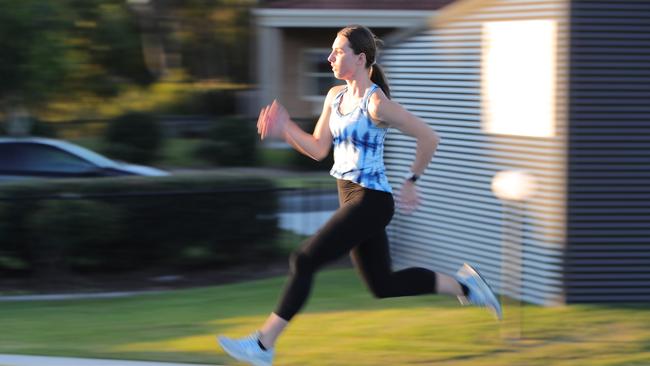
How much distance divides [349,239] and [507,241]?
2.52 metres

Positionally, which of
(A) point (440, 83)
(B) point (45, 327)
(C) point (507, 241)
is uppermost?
(A) point (440, 83)

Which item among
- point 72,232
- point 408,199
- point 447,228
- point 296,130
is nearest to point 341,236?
point 408,199

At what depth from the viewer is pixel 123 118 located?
945 inches

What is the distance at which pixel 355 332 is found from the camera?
6582mm

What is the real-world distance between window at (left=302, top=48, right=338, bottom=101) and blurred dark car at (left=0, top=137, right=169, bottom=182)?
12251mm

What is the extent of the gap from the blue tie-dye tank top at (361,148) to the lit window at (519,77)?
2432mm

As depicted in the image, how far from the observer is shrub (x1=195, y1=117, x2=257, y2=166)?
23391 millimetres

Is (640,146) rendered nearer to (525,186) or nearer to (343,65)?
(525,186)

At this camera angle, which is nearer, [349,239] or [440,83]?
[349,239]

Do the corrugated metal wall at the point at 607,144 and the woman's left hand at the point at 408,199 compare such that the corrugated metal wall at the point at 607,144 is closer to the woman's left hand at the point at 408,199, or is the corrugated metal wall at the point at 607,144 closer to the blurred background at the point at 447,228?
the blurred background at the point at 447,228

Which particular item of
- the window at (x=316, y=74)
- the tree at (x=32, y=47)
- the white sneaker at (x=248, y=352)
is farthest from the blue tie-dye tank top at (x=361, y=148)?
the window at (x=316, y=74)

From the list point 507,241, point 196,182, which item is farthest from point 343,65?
point 196,182

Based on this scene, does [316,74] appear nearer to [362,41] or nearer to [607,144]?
[607,144]

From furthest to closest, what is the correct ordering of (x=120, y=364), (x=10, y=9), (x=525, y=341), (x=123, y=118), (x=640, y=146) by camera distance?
1. (x=123, y=118)
2. (x=10, y=9)
3. (x=640, y=146)
4. (x=525, y=341)
5. (x=120, y=364)
